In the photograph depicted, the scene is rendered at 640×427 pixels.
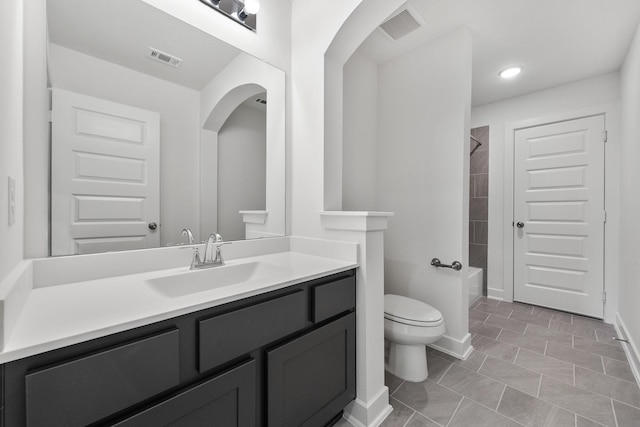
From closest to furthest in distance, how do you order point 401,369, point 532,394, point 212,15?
point 212,15 → point 532,394 → point 401,369

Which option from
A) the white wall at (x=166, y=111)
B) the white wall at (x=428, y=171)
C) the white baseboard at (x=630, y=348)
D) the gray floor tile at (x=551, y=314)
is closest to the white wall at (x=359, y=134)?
the white wall at (x=428, y=171)

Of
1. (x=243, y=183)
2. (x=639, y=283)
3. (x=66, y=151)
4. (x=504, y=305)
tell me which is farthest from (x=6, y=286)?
(x=504, y=305)

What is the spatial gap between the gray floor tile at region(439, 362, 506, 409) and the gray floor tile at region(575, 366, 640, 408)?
0.55 metres

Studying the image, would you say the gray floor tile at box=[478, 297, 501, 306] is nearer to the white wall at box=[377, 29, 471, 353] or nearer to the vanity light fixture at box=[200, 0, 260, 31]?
the white wall at box=[377, 29, 471, 353]

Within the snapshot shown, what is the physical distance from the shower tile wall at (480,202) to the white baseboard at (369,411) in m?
2.58

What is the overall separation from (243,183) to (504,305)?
10.6 ft

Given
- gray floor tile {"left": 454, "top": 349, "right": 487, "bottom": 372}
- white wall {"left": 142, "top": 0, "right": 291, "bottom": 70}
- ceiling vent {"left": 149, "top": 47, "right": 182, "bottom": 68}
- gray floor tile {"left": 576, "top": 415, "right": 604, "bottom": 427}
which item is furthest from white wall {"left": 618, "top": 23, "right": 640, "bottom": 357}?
ceiling vent {"left": 149, "top": 47, "right": 182, "bottom": 68}

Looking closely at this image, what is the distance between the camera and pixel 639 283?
1855 millimetres

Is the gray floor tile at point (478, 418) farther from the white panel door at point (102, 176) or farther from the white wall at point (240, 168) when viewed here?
the white panel door at point (102, 176)

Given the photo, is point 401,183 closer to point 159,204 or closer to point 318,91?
point 318,91

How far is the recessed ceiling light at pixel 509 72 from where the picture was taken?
8.50ft

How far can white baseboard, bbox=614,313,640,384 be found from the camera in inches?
72.7

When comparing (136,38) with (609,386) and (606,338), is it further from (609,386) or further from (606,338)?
(606,338)

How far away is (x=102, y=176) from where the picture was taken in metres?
1.17
